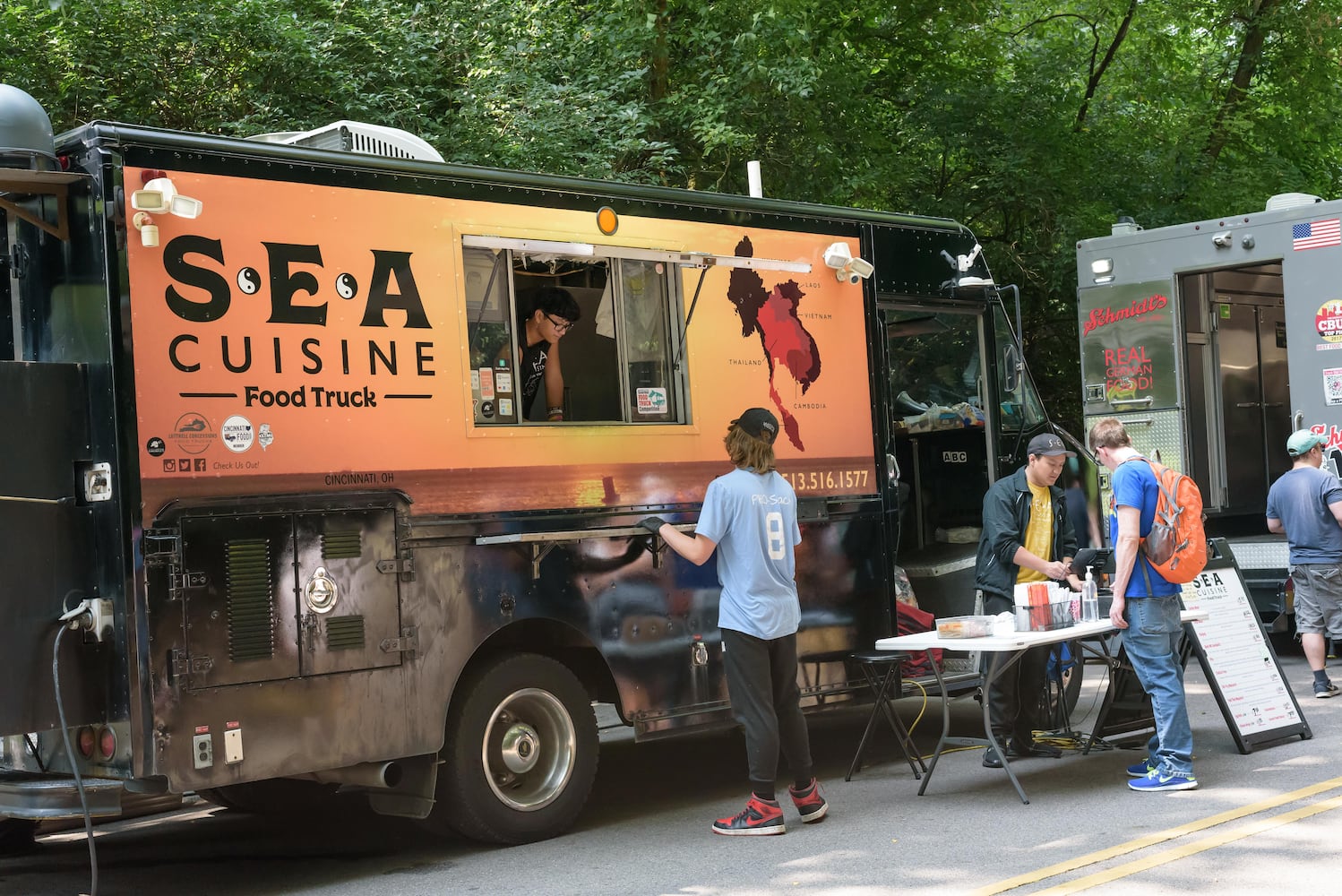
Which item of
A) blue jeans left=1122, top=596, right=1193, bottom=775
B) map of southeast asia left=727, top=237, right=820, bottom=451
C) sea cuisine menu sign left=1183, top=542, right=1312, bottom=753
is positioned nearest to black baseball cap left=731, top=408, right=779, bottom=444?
map of southeast asia left=727, top=237, right=820, bottom=451

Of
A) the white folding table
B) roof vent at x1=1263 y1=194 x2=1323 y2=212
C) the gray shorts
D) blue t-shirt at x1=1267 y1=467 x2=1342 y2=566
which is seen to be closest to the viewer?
the white folding table

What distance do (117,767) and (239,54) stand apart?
782 centimetres

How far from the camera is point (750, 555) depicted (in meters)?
6.59

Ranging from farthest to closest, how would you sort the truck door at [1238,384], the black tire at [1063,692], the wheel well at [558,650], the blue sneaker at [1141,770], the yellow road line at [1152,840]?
A: the truck door at [1238,384]
the black tire at [1063,692]
the blue sneaker at [1141,770]
the wheel well at [558,650]
the yellow road line at [1152,840]

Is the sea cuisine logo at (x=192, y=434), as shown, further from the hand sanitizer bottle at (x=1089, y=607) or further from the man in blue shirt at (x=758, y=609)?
the hand sanitizer bottle at (x=1089, y=607)

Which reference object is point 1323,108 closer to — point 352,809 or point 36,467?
point 352,809

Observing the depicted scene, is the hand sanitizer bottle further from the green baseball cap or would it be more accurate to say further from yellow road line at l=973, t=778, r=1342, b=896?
the green baseball cap

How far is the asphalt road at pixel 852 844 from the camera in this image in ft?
18.6

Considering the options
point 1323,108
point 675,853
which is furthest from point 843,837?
point 1323,108

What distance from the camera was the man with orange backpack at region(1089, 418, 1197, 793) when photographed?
7.06 m

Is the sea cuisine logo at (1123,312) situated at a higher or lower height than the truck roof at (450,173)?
lower

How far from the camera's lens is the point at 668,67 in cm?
1468

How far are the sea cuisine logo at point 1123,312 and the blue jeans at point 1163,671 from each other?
18.0ft

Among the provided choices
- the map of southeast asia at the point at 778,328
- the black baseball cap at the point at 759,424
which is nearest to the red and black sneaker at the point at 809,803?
the black baseball cap at the point at 759,424
